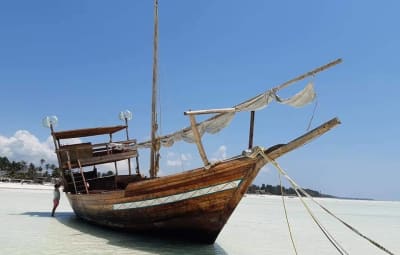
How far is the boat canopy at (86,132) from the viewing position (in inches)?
610

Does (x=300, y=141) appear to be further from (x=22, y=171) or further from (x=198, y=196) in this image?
(x=22, y=171)

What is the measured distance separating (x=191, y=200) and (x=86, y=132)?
330 inches

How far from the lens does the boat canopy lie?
50.9 feet

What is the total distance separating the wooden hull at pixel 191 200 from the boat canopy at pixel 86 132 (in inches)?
234

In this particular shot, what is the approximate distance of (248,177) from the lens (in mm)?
8641

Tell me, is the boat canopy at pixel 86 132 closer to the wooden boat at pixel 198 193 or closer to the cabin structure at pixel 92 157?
the cabin structure at pixel 92 157

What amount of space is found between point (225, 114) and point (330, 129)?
2.86 metres

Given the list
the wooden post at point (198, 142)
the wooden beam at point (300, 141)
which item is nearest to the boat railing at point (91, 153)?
the wooden post at point (198, 142)

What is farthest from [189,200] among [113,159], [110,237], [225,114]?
[113,159]

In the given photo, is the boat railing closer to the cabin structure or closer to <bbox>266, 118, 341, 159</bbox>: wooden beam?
the cabin structure

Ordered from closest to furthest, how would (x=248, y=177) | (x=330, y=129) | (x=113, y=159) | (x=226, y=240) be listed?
(x=330, y=129), (x=248, y=177), (x=226, y=240), (x=113, y=159)

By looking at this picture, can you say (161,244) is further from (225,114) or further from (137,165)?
(137,165)

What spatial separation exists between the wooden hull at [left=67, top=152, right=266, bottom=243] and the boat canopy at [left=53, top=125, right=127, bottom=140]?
5.94 m

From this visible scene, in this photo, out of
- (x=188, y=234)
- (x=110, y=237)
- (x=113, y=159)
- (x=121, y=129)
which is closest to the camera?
(x=188, y=234)
